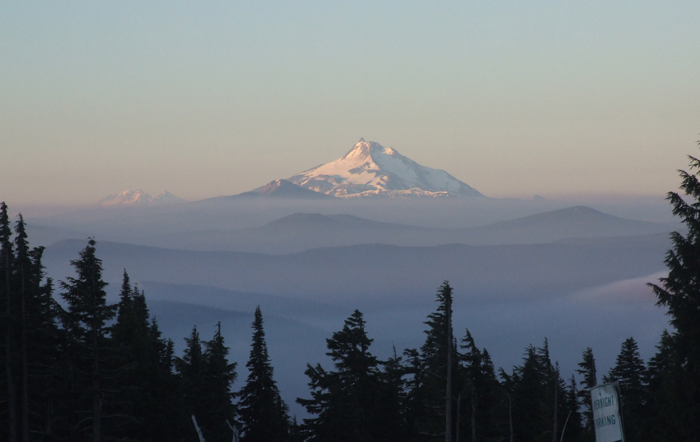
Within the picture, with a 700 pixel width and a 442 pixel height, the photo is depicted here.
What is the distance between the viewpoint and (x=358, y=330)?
2335 inches

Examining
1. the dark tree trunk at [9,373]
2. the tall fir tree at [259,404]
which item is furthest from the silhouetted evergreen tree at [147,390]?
the tall fir tree at [259,404]

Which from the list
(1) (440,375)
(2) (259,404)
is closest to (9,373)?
(1) (440,375)

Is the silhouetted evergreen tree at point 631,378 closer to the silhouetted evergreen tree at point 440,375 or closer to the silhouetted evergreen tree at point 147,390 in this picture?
→ the silhouetted evergreen tree at point 440,375

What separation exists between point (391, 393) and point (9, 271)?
1191 inches

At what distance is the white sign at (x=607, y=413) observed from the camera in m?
18.3

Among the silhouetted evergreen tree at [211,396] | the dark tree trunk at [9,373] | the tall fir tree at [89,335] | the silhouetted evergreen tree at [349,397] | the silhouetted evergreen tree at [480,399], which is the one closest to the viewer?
the dark tree trunk at [9,373]

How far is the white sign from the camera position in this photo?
1833 centimetres

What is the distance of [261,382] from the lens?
6569cm

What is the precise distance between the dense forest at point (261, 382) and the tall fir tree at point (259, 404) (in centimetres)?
11

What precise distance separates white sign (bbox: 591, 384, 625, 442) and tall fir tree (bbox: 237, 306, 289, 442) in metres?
45.8

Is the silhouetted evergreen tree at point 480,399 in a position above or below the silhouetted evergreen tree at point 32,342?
below

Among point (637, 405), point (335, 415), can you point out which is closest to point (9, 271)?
point (335, 415)

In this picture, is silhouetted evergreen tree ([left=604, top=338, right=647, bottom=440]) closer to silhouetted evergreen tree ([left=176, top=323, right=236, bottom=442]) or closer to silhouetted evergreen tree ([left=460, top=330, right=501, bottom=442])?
silhouetted evergreen tree ([left=460, top=330, right=501, bottom=442])

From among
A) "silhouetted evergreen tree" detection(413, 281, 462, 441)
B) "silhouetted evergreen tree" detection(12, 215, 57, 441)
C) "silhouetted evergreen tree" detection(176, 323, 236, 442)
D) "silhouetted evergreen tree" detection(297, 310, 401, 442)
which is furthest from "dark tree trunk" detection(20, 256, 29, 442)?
"silhouetted evergreen tree" detection(297, 310, 401, 442)
